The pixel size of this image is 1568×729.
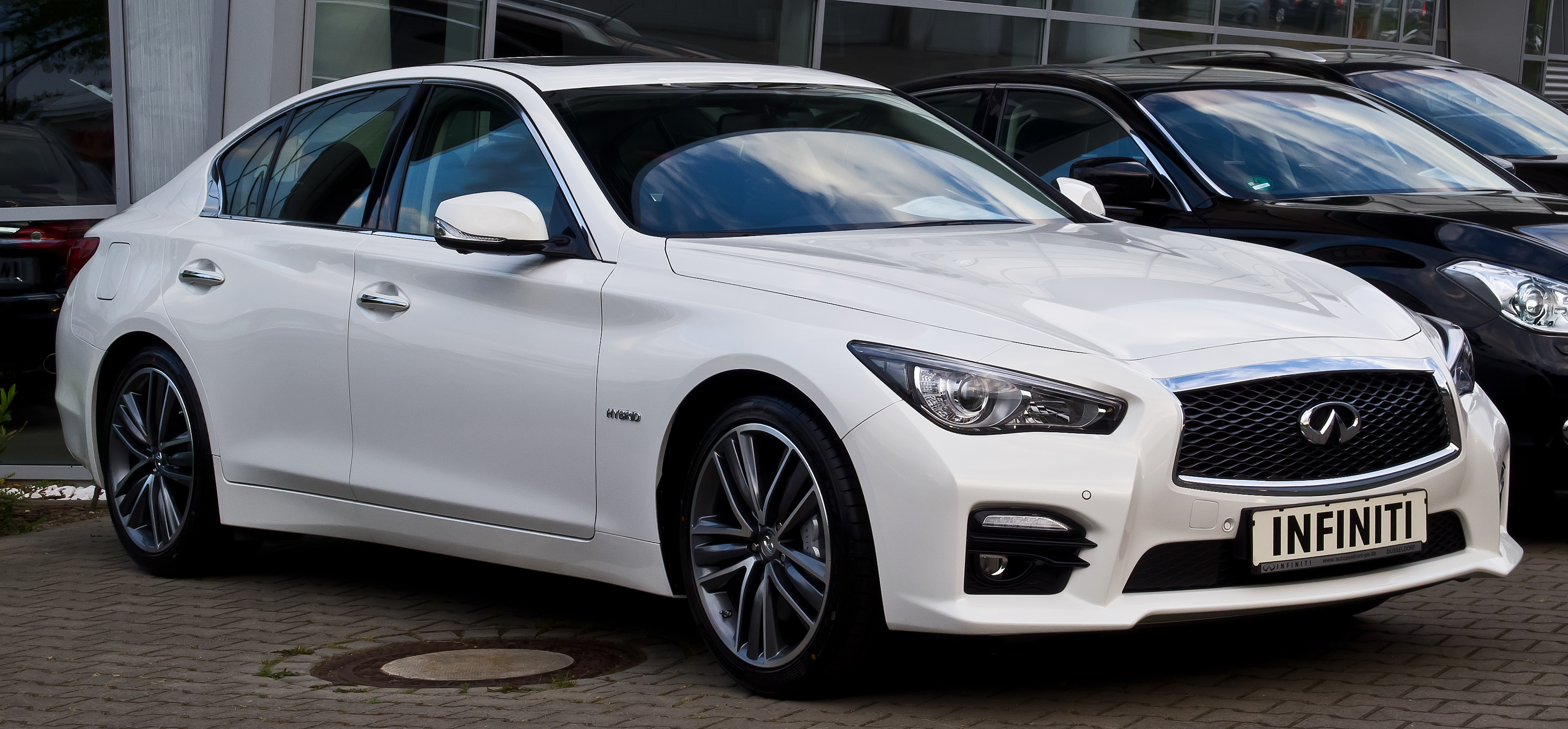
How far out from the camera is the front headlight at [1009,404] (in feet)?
13.1

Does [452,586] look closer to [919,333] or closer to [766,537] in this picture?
[766,537]

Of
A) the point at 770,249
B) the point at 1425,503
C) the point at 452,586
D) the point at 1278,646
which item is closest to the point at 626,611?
the point at 452,586

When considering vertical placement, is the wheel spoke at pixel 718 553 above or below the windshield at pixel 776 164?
below

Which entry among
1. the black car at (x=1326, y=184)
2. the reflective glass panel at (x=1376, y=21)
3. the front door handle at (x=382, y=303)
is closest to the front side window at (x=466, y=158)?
the front door handle at (x=382, y=303)

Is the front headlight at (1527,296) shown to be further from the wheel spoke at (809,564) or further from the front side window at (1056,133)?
the wheel spoke at (809,564)

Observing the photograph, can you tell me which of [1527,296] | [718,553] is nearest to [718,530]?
[718,553]

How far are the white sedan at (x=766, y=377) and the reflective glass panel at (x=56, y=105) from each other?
324 centimetres

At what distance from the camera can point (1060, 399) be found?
403 cm

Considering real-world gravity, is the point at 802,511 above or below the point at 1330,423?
below

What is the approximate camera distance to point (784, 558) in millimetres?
4367

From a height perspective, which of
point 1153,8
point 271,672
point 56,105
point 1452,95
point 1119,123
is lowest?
point 271,672

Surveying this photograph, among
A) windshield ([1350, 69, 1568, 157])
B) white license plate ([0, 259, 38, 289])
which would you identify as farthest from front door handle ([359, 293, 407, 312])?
windshield ([1350, 69, 1568, 157])

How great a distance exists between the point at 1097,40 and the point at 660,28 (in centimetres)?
→ 502

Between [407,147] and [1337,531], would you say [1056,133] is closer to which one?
[407,147]
